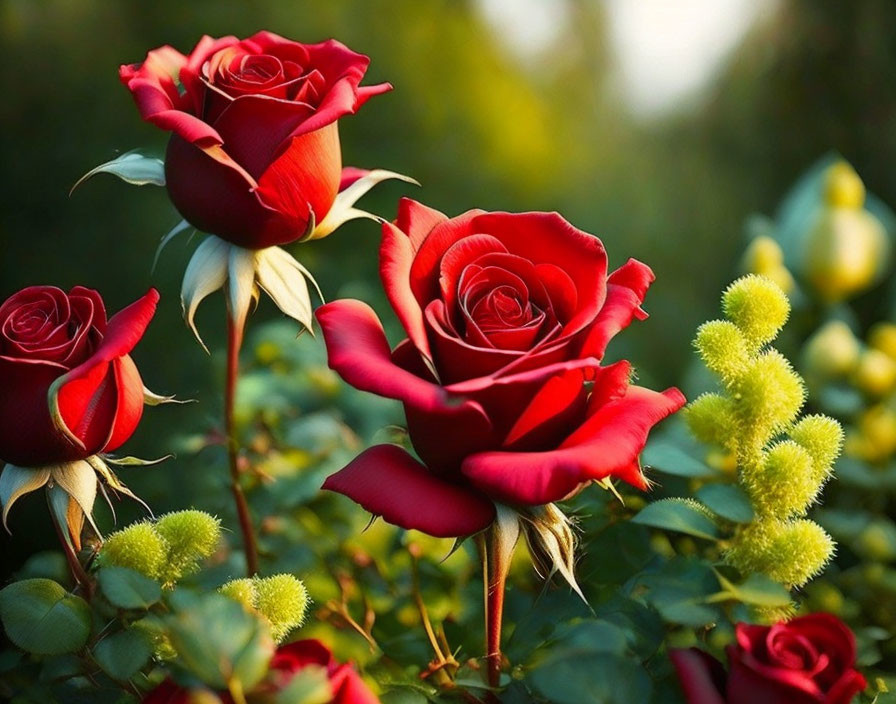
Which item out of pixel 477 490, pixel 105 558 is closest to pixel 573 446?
pixel 477 490

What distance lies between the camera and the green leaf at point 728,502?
362 mm

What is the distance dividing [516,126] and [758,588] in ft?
2.70

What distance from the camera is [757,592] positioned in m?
0.34

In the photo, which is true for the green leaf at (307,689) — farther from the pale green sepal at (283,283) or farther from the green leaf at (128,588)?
the pale green sepal at (283,283)

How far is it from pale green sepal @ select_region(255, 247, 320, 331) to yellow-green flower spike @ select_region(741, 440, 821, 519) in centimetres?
18

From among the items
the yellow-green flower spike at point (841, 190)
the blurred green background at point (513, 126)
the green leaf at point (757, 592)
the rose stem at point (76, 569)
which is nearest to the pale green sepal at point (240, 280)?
the rose stem at point (76, 569)

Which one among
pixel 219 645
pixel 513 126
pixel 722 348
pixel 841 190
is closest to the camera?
pixel 219 645

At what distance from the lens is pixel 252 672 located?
275mm

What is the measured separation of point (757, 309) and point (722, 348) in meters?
0.02

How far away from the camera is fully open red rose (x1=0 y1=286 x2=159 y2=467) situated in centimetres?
38

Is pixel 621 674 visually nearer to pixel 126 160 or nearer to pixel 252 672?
pixel 252 672

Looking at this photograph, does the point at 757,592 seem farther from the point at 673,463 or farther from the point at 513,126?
the point at 513,126

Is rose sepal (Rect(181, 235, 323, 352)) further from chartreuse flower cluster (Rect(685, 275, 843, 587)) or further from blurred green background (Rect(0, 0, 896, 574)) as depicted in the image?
blurred green background (Rect(0, 0, 896, 574))

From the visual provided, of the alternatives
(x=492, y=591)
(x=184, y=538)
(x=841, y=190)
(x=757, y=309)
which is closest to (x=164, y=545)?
(x=184, y=538)
